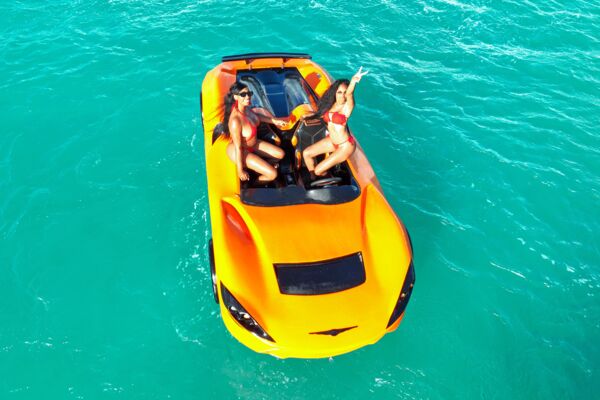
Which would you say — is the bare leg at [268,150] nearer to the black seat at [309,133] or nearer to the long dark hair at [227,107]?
the black seat at [309,133]

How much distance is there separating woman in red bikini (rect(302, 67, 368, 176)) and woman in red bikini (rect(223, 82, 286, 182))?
532 mm

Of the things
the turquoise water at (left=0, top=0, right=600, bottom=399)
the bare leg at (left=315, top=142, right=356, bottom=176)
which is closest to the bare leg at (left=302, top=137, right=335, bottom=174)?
the bare leg at (left=315, top=142, right=356, bottom=176)

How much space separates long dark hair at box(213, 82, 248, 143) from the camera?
505cm

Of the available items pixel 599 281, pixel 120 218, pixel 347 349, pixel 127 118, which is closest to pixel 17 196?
pixel 120 218

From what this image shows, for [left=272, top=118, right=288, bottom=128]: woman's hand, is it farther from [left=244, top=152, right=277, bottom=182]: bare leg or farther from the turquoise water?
the turquoise water

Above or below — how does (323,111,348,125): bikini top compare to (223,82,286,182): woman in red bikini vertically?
above

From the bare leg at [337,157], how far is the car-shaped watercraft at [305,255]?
175mm

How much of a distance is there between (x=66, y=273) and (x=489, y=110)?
8.56 m

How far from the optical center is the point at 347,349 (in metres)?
4.18

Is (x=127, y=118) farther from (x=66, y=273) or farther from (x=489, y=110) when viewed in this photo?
(x=489, y=110)

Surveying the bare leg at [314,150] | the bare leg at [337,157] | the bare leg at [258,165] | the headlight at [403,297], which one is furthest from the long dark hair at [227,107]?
the headlight at [403,297]

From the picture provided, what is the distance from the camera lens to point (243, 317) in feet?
13.7

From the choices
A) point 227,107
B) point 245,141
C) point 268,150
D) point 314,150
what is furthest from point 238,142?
point 314,150

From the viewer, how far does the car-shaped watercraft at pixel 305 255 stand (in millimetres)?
4141
